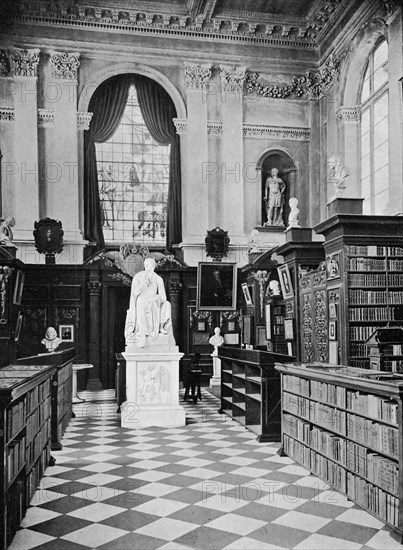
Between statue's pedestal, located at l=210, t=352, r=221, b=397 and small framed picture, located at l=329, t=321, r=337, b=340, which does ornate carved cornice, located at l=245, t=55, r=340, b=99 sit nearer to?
statue's pedestal, located at l=210, t=352, r=221, b=397

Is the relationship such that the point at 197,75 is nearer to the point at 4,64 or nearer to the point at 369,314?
the point at 4,64

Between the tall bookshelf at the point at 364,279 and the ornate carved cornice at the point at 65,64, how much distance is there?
9.06m

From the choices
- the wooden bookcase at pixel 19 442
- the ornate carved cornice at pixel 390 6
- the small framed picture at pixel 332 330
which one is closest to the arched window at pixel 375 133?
the ornate carved cornice at pixel 390 6

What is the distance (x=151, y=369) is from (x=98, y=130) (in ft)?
27.7

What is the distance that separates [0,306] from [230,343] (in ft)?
17.9

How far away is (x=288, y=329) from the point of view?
1162 centimetres

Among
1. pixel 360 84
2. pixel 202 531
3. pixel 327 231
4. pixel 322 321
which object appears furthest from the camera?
pixel 360 84

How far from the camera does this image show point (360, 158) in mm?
14930

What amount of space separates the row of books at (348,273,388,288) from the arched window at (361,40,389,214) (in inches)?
183

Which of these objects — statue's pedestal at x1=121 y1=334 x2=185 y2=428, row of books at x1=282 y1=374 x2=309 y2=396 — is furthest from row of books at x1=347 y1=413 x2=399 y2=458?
statue's pedestal at x1=121 y1=334 x2=185 y2=428

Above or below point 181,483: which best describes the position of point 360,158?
above

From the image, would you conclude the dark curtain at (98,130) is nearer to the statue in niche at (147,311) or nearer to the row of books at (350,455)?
the statue in niche at (147,311)

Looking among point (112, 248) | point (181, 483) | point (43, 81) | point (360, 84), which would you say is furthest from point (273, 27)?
point (181, 483)

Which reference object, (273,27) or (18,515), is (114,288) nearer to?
(273,27)
